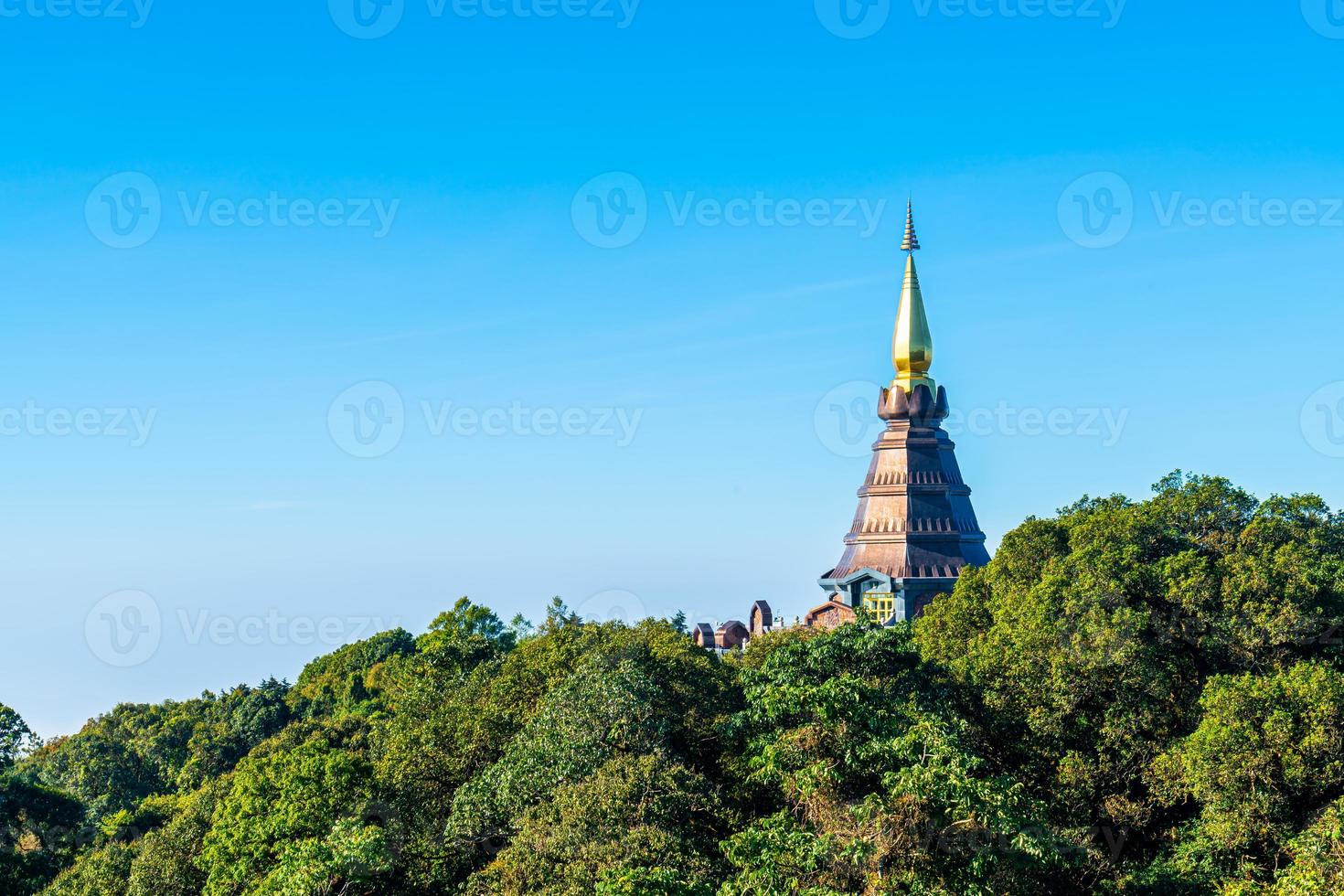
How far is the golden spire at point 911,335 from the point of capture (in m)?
82.6

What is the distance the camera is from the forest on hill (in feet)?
84.7

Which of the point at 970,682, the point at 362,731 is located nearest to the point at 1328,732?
the point at 970,682

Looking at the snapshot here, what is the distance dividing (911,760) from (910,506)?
52851 mm

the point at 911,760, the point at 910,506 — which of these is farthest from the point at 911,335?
the point at 911,760

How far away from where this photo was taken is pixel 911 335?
271ft

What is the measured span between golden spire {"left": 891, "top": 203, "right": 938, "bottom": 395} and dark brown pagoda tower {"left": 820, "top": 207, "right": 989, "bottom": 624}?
56mm

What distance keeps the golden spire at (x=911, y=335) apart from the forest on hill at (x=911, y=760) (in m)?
40.5

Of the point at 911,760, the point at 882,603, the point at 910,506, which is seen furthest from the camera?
the point at 910,506

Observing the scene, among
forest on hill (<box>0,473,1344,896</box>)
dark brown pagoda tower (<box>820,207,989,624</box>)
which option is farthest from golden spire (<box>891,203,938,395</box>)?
forest on hill (<box>0,473,1344,896</box>)

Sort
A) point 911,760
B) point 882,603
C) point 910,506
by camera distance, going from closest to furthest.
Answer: point 911,760 → point 882,603 → point 910,506

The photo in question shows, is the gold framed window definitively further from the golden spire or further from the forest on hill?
the forest on hill

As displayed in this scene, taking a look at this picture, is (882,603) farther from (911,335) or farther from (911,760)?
(911,760)

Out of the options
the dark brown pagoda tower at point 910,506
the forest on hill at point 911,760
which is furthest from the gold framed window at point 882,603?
the forest on hill at point 911,760

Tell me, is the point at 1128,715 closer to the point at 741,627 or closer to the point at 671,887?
the point at 671,887
